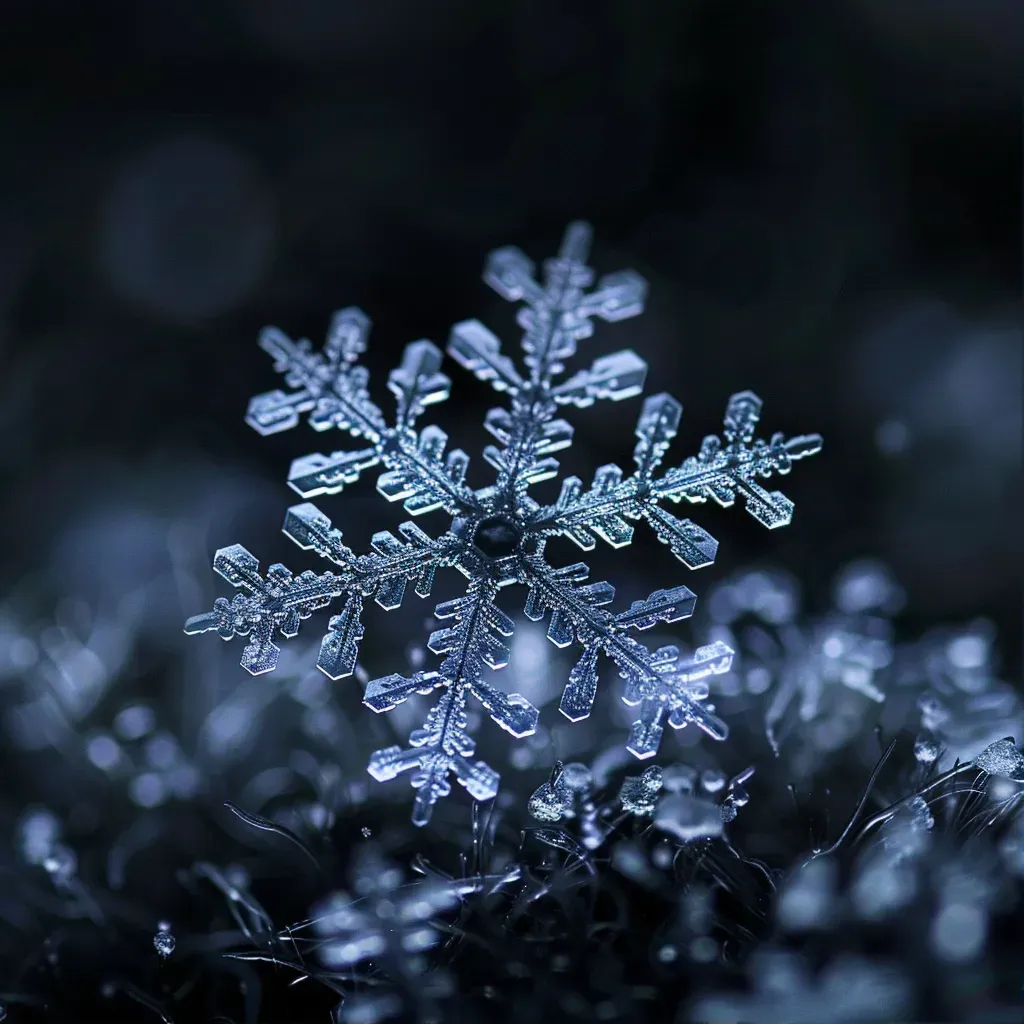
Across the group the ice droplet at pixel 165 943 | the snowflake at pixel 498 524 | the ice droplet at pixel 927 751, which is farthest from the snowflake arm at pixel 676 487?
the ice droplet at pixel 165 943

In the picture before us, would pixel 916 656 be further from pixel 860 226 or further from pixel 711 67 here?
pixel 711 67

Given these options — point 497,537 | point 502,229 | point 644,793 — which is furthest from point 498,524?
point 502,229

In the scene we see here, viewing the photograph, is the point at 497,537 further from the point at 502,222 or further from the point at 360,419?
the point at 502,222

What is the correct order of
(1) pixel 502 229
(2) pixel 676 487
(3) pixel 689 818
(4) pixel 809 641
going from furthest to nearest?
(1) pixel 502 229, (4) pixel 809 641, (2) pixel 676 487, (3) pixel 689 818

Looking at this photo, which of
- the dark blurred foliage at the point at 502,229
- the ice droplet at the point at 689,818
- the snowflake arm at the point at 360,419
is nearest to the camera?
the ice droplet at the point at 689,818

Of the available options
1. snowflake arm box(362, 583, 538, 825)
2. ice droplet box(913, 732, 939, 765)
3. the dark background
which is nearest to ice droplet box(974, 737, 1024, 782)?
ice droplet box(913, 732, 939, 765)

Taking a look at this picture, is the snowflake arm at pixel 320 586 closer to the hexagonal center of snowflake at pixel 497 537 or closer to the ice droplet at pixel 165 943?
the hexagonal center of snowflake at pixel 497 537
